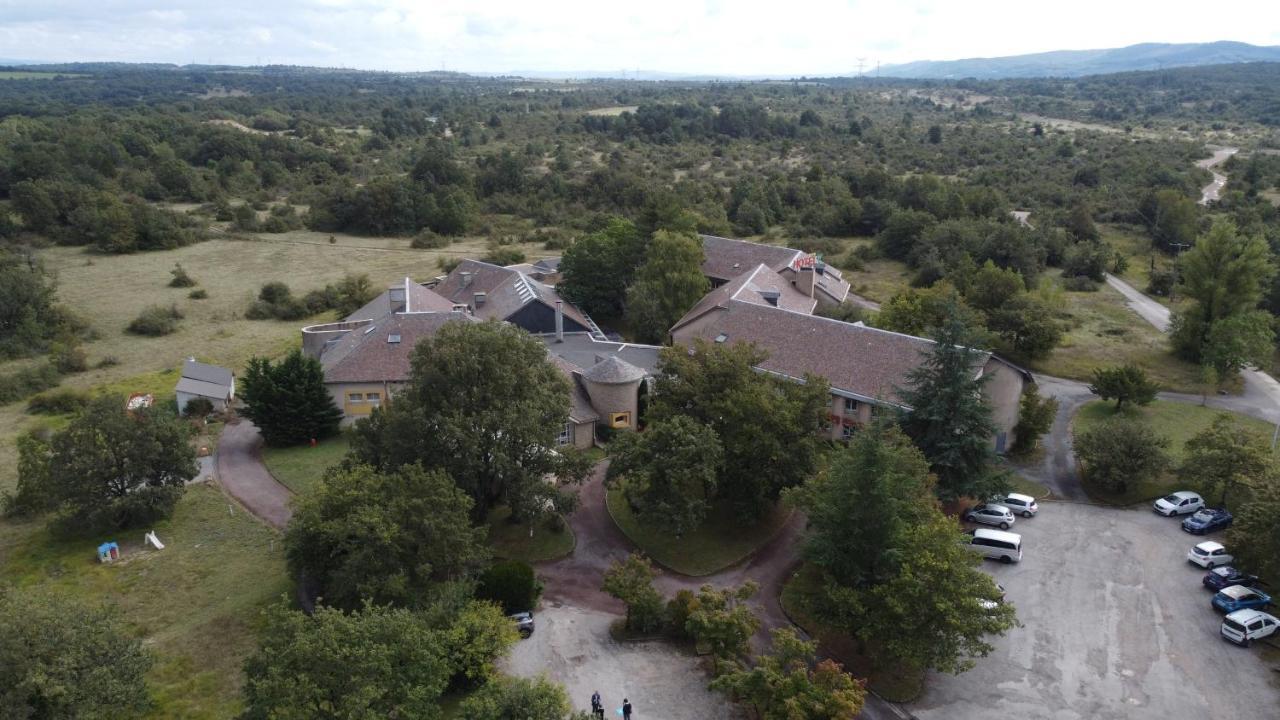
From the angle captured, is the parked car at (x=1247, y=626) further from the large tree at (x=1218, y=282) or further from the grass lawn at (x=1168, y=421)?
the large tree at (x=1218, y=282)

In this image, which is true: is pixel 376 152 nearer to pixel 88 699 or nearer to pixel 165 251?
pixel 165 251

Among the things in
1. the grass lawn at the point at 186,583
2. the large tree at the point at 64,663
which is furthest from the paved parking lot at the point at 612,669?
the large tree at the point at 64,663

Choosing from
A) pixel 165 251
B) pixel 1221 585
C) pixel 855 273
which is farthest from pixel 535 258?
pixel 1221 585

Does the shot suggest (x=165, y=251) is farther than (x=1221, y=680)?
Yes

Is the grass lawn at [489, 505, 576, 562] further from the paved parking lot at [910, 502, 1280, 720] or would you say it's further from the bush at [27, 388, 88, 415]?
the bush at [27, 388, 88, 415]

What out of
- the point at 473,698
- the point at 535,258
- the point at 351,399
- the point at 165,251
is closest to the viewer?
the point at 473,698
